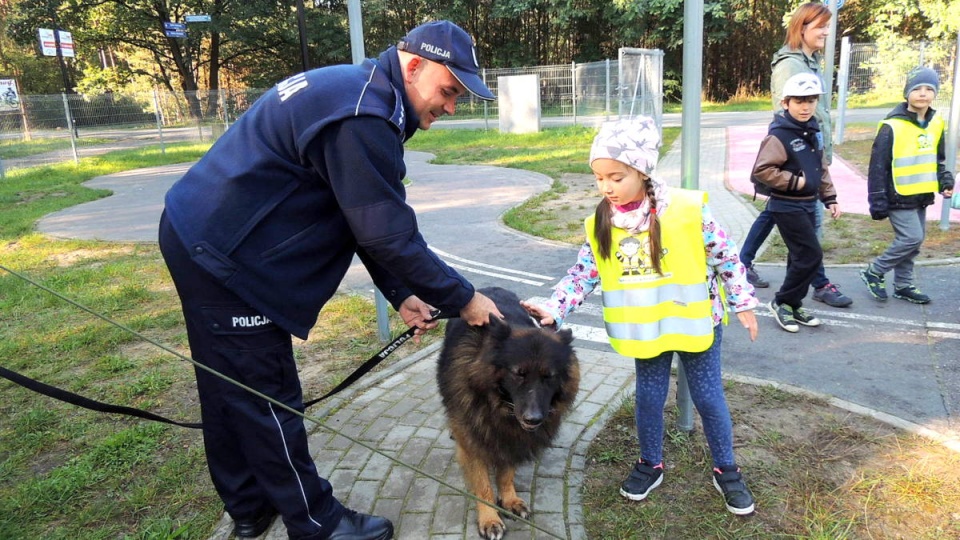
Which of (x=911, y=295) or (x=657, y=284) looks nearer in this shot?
(x=657, y=284)

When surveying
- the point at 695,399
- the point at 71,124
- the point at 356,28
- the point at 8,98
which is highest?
the point at 8,98

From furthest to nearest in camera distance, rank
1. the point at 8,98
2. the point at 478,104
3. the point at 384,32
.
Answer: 1. the point at 384,32
2. the point at 478,104
3. the point at 8,98

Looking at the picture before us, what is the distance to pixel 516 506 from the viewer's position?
289cm

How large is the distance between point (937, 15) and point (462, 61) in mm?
27005

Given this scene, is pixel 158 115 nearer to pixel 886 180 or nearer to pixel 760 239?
pixel 760 239

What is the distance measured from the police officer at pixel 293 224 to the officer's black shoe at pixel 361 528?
0.18 meters

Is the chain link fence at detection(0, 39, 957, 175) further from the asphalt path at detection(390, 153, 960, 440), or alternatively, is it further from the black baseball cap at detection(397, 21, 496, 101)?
the black baseball cap at detection(397, 21, 496, 101)

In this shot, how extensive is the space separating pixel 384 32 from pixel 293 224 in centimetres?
3779

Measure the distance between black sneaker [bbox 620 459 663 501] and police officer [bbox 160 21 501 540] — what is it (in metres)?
1.19

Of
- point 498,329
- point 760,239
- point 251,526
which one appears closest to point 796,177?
point 760,239

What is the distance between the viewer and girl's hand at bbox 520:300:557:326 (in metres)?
2.88

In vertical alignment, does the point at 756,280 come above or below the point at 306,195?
below

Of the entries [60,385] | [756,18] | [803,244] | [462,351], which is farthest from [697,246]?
[756,18]

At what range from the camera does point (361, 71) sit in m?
2.28
